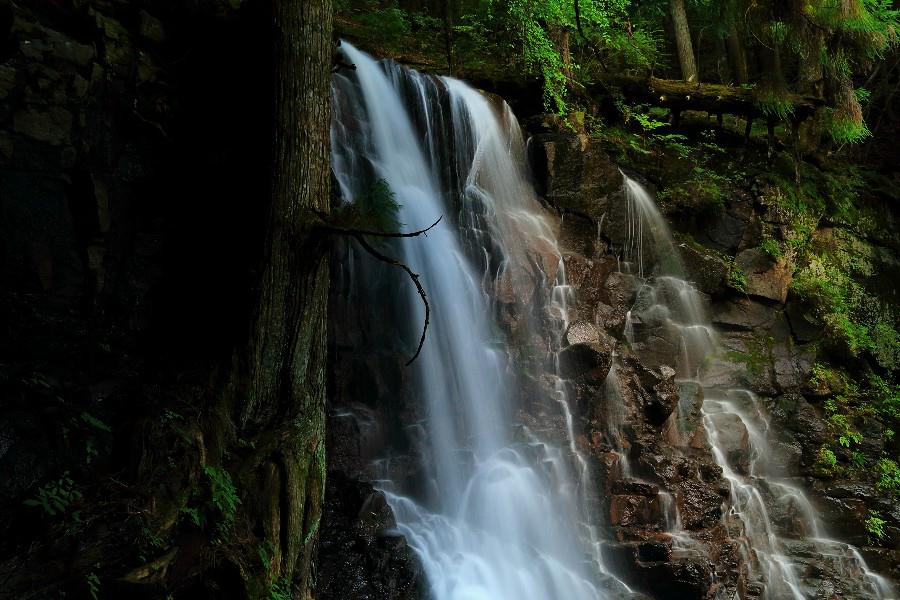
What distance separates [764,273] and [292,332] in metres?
9.64

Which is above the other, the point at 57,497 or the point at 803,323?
the point at 803,323

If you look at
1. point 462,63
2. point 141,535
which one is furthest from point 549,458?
point 462,63

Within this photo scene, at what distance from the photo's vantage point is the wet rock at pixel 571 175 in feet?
31.2

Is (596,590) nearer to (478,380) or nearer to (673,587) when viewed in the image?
(673,587)

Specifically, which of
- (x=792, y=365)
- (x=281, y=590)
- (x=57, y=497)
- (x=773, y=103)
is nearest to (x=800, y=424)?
(x=792, y=365)

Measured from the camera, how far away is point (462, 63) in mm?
10414

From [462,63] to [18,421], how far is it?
911cm

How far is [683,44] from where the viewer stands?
13.7 m

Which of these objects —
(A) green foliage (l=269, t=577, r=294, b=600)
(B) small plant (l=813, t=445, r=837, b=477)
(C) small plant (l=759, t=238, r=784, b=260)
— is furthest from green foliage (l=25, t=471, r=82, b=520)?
(C) small plant (l=759, t=238, r=784, b=260)

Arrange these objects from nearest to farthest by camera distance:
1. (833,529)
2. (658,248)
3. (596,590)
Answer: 1. (596,590)
2. (833,529)
3. (658,248)

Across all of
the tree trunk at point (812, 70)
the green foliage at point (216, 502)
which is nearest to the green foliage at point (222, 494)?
the green foliage at point (216, 502)

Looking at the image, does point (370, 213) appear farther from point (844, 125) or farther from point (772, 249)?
point (844, 125)

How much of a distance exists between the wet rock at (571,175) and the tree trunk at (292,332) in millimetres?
5655

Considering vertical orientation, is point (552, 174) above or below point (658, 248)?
above
